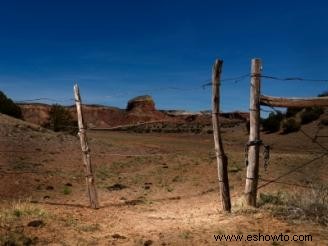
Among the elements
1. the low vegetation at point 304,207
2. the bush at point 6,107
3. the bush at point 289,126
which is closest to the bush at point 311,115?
the bush at point 289,126

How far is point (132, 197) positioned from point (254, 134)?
4872 mm

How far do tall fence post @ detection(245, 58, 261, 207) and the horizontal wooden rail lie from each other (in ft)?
0.57

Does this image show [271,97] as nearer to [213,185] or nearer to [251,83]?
[251,83]

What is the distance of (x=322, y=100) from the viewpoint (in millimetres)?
9070

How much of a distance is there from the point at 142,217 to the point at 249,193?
2.18m

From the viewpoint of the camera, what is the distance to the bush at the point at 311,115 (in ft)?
119

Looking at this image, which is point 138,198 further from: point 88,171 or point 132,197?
point 88,171

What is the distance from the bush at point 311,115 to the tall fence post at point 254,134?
2786 centimetres

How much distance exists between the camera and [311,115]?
121 ft

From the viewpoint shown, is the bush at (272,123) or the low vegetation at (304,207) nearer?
the low vegetation at (304,207)

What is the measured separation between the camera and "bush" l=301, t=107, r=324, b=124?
3632 centimetres

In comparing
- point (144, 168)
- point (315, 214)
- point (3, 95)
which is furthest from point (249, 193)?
point (3, 95)

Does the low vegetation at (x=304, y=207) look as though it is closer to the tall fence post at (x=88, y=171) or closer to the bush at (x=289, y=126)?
the tall fence post at (x=88, y=171)

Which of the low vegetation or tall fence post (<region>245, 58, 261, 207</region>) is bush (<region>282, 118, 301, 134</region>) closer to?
the low vegetation
